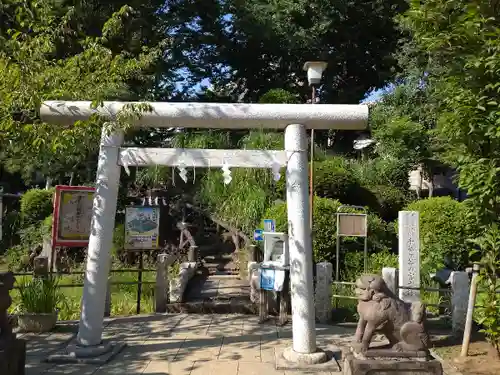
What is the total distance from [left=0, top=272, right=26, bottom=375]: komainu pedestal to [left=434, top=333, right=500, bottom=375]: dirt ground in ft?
17.8

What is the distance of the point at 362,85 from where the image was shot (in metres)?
22.5

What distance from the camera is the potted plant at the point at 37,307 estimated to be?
7445 mm

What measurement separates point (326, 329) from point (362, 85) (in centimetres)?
1702

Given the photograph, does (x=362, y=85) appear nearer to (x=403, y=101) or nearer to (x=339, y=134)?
(x=339, y=134)

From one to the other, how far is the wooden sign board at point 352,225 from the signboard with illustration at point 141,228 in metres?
3.83

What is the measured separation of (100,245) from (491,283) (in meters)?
5.44

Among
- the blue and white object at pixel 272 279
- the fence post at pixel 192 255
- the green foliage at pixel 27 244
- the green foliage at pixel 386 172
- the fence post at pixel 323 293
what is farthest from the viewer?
the green foliage at pixel 386 172

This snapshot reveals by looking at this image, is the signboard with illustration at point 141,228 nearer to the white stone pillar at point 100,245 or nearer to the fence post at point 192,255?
the white stone pillar at point 100,245

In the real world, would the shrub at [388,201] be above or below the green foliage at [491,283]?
above

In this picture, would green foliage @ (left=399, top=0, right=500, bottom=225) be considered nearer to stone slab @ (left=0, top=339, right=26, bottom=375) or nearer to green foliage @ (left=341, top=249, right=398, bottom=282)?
green foliage @ (left=341, top=249, right=398, bottom=282)

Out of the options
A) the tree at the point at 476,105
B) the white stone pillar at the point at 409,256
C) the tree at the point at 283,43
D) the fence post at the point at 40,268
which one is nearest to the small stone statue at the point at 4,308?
the fence post at the point at 40,268

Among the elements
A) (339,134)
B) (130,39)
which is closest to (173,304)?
(130,39)

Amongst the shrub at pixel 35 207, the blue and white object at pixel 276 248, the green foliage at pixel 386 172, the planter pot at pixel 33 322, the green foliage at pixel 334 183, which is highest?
the green foliage at pixel 386 172

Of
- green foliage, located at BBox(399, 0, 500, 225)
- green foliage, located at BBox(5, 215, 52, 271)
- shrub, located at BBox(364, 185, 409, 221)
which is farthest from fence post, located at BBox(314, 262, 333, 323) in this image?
green foliage, located at BBox(5, 215, 52, 271)
